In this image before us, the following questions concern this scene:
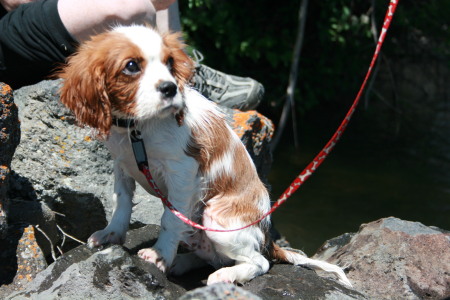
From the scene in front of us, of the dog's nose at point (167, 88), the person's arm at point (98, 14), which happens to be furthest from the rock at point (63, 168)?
the dog's nose at point (167, 88)

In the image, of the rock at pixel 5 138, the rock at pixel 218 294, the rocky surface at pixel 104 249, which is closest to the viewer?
the rock at pixel 218 294

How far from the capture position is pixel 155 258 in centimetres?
357

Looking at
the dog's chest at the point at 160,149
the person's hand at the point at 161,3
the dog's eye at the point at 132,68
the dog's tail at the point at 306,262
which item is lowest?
the dog's tail at the point at 306,262

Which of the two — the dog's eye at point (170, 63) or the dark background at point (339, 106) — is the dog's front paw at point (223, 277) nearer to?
the dog's eye at point (170, 63)

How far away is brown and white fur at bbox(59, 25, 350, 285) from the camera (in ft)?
11.1

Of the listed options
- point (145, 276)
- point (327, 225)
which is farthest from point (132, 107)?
point (327, 225)

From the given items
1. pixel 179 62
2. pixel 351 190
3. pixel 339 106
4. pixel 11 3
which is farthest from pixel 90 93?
pixel 339 106

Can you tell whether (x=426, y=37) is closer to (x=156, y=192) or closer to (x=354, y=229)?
(x=354, y=229)

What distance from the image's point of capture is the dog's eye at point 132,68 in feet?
11.0

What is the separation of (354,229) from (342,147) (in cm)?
285

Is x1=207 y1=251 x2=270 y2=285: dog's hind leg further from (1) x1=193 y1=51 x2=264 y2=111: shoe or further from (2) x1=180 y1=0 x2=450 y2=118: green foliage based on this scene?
(2) x1=180 y1=0 x2=450 y2=118: green foliage

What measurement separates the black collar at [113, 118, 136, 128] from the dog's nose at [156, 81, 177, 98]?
324 millimetres

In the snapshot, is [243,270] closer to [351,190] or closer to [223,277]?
[223,277]

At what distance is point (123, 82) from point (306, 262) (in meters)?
1.69
